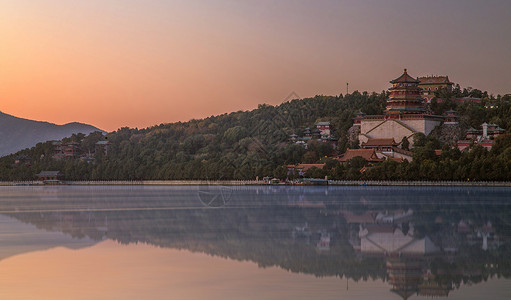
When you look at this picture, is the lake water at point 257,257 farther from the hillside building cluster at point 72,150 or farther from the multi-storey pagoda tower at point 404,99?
the hillside building cluster at point 72,150

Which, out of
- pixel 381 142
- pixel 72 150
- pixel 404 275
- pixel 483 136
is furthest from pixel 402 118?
pixel 404 275

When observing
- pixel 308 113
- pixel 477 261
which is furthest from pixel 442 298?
pixel 308 113

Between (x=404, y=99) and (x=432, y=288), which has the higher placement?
(x=404, y=99)

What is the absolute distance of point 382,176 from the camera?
9494 centimetres

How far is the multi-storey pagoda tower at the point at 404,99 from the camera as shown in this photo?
10775 cm

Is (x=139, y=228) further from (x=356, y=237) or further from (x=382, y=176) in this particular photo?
(x=382, y=176)

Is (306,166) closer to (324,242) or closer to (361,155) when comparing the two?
(361,155)

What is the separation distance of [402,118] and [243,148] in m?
30.8

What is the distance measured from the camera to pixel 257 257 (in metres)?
21.6

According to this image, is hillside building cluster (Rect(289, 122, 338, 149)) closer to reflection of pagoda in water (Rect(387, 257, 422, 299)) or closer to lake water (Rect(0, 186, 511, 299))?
lake water (Rect(0, 186, 511, 299))

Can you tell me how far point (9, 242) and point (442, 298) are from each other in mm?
15694

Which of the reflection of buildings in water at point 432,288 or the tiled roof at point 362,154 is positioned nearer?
the reflection of buildings in water at point 432,288

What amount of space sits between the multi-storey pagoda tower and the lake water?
71.9 metres

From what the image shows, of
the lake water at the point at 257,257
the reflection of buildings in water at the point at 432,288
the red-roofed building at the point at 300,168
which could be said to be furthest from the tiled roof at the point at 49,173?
the reflection of buildings in water at the point at 432,288
